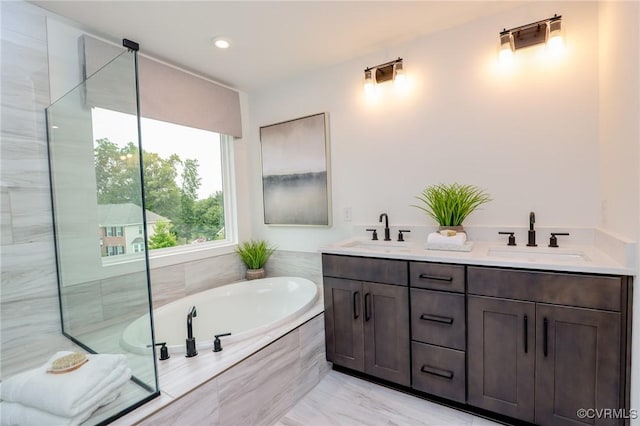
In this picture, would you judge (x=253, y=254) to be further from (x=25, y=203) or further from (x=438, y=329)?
(x=438, y=329)

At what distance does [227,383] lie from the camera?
1502 mm

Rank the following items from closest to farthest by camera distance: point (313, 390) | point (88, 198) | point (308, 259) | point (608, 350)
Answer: point (608, 350) → point (88, 198) → point (313, 390) → point (308, 259)

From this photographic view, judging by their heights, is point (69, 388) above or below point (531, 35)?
below

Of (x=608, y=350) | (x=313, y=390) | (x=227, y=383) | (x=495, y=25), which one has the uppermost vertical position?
(x=495, y=25)

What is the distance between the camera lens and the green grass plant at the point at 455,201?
2.01 meters

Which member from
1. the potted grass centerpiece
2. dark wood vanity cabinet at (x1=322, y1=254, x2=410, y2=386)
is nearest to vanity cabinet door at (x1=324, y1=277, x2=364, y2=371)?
dark wood vanity cabinet at (x1=322, y1=254, x2=410, y2=386)

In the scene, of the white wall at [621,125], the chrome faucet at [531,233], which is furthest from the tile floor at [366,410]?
the chrome faucet at [531,233]

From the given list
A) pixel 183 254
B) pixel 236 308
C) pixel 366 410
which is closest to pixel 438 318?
pixel 366 410

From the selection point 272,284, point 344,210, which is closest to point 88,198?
point 272,284

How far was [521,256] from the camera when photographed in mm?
1790

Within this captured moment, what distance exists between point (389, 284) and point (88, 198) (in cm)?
180

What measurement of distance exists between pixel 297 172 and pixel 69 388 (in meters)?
2.13

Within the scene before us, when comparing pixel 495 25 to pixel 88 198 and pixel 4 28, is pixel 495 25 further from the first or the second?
pixel 4 28

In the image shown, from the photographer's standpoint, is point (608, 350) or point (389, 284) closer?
point (608, 350)
